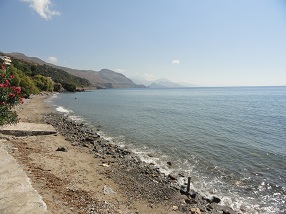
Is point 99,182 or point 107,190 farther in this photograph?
point 99,182

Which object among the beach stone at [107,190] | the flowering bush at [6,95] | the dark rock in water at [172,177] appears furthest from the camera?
the dark rock in water at [172,177]

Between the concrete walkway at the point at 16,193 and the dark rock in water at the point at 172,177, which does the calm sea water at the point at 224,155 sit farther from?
the concrete walkway at the point at 16,193

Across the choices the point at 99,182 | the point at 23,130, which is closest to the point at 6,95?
the point at 99,182

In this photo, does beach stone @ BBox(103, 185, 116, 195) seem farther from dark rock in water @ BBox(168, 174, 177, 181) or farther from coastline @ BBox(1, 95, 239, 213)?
dark rock in water @ BBox(168, 174, 177, 181)

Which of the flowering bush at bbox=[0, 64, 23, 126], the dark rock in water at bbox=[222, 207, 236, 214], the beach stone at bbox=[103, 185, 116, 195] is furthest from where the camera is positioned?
the beach stone at bbox=[103, 185, 116, 195]

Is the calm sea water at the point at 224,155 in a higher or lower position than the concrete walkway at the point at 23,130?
lower

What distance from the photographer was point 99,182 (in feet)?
49.5

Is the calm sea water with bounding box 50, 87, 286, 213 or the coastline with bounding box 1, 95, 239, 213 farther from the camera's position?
the calm sea water with bounding box 50, 87, 286, 213

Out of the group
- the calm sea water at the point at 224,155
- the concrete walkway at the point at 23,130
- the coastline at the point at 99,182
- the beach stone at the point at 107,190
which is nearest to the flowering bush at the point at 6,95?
the coastline at the point at 99,182

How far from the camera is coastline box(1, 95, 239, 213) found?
→ 1205 cm

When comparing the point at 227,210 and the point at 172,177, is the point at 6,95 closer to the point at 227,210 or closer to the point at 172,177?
the point at 172,177

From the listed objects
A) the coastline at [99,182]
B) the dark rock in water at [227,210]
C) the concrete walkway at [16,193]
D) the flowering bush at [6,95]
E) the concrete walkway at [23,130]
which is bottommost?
the dark rock in water at [227,210]

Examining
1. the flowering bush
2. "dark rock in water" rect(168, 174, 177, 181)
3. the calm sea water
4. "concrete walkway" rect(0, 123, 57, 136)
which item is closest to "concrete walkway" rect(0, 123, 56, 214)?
the flowering bush

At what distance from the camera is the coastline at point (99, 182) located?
12.1 meters
